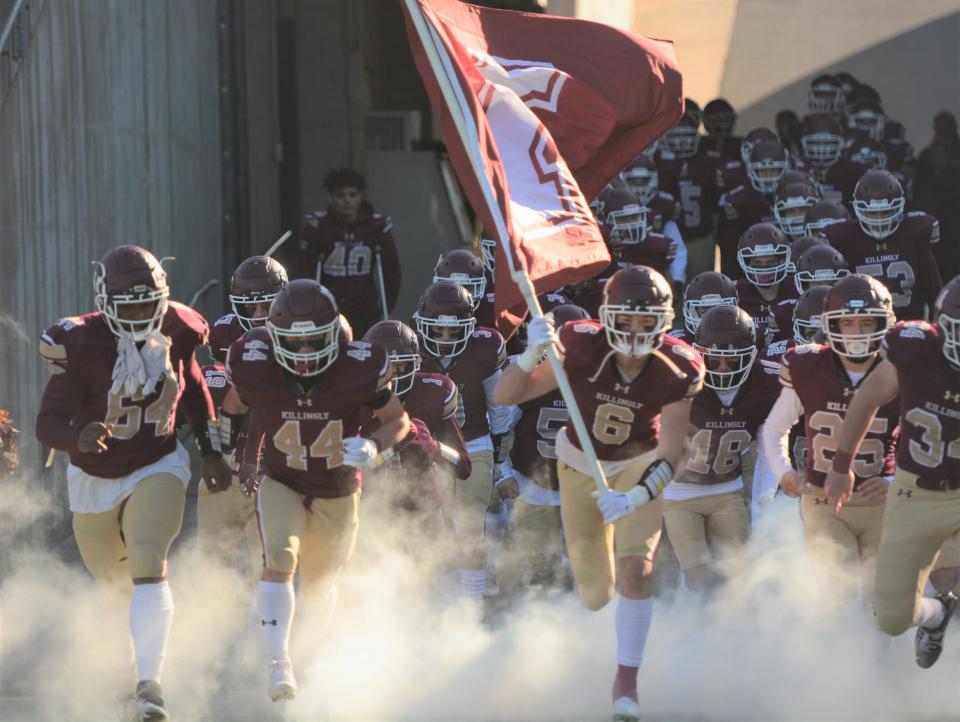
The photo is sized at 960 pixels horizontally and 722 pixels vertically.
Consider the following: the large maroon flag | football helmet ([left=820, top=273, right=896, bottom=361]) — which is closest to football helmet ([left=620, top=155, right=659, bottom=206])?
the large maroon flag

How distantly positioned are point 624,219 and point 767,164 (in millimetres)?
1742

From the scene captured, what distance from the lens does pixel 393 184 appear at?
15969 mm

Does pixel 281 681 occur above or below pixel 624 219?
Answer: below

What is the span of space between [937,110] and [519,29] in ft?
39.0

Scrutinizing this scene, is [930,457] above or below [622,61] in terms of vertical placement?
below

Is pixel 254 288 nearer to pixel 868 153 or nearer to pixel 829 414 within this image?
pixel 829 414

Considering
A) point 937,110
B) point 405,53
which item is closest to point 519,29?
point 405,53

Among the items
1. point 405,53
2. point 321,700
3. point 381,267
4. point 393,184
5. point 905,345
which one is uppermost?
point 405,53

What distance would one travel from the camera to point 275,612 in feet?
22.5

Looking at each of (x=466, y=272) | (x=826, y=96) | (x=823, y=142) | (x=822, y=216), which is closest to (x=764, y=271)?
(x=822, y=216)

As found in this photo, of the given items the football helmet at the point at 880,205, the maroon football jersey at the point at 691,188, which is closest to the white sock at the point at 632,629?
the football helmet at the point at 880,205

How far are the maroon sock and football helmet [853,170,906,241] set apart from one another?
4453 millimetres

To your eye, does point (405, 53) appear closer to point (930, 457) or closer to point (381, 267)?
point (381, 267)

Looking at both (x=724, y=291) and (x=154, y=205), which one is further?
(x=154, y=205)
